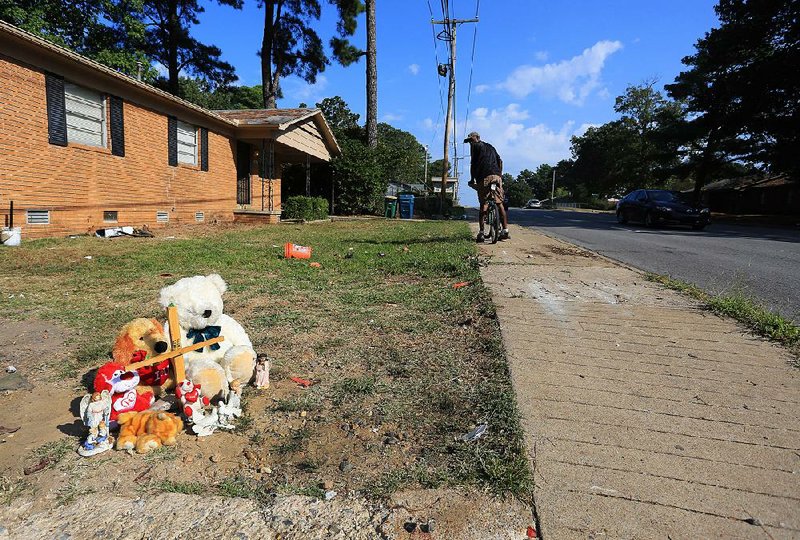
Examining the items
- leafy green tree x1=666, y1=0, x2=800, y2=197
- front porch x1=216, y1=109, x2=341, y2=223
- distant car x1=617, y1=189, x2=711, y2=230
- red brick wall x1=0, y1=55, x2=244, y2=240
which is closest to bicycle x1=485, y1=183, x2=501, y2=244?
red brick wall x1=0, y1=55, x2=244, y2=240

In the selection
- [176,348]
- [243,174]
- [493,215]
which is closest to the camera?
[176,348]

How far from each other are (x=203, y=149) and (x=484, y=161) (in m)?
9.80

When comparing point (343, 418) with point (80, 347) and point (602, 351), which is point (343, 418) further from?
point (80, 347)

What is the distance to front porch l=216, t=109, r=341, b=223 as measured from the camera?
15.6 metres

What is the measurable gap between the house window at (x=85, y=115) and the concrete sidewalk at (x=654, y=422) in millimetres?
9870

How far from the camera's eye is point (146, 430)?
201cm

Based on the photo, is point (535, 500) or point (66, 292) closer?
point (535, 500)

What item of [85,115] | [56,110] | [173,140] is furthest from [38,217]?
[173,140]

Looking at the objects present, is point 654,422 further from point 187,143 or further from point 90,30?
point 90,30

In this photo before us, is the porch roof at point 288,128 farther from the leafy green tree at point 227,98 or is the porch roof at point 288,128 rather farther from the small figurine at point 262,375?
the leafy green tree at point 227,98

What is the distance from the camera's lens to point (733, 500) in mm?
1585

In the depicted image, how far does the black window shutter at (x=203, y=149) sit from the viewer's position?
14172 millimetres

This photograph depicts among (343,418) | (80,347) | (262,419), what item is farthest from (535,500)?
(80,347)

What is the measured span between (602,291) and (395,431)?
3.30 meters
